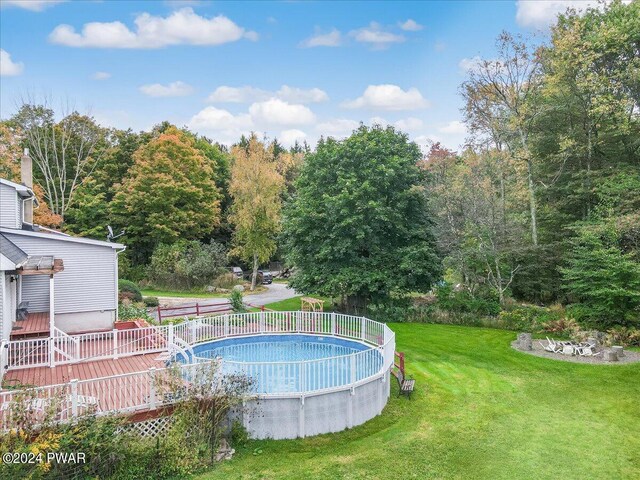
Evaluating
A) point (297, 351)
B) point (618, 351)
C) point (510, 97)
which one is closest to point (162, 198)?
point (297, 351)

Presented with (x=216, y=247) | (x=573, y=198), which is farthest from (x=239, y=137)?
(x=573, y=198)

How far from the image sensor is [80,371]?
34.9 feet

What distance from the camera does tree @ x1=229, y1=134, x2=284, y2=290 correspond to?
3316 centimetres

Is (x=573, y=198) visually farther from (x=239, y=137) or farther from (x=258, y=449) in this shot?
(x=239, y=137)

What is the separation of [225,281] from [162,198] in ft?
28.1

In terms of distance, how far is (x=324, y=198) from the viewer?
21016 mm

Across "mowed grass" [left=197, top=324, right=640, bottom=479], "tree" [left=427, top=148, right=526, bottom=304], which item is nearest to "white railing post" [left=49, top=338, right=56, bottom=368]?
"mowed grass" [left=197, top=324, right=640, bottom=479]

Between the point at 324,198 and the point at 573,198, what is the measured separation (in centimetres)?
1286

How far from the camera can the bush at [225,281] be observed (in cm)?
3262

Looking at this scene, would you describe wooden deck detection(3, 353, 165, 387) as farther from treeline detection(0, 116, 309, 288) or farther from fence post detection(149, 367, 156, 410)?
treeline detection(0, 116, 309, 288)

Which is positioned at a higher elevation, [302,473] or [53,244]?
[53,244]

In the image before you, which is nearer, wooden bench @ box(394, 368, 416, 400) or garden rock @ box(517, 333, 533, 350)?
wooden bench @ box(394, 368, 416, 400)

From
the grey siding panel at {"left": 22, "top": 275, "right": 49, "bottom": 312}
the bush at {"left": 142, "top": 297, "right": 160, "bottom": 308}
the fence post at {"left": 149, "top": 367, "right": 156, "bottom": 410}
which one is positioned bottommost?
the bush at {"left": 142, "top": 297, "right": 160, "bottom": 308}

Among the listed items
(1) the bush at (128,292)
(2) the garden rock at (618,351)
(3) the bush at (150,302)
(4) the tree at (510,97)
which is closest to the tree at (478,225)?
(4) the tree at (510,97)
